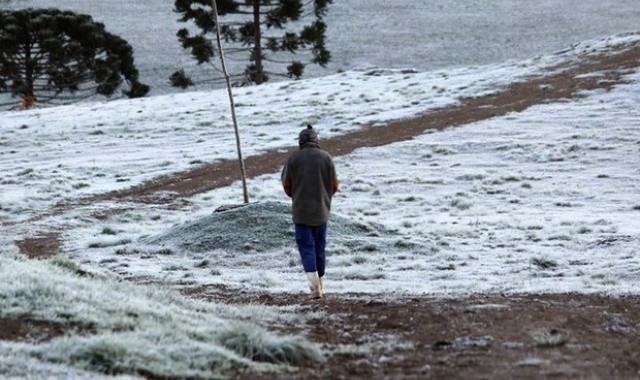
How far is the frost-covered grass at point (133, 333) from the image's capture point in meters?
6.87

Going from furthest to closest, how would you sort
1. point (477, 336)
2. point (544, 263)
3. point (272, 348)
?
point (544, 263), point (477, 336), point (272, 348)

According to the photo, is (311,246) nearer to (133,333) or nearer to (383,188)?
(133,333)

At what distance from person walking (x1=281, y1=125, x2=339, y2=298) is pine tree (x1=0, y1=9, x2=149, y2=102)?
1324 inches

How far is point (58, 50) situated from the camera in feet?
145

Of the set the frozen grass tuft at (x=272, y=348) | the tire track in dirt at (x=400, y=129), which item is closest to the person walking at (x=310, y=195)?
the frozen grass tuft at (x=272, y=348)

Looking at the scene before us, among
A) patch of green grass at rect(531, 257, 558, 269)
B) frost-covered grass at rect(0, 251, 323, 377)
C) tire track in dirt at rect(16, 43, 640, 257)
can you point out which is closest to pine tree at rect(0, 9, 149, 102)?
tire track in dirt at rect(16, 43, 640, 257)

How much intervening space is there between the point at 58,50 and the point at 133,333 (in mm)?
38585

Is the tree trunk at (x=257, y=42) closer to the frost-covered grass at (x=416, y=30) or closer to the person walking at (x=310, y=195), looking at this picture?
the frost-covered grass at (x=416, y=30)

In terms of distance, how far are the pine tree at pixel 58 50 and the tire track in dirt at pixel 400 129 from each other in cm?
1817

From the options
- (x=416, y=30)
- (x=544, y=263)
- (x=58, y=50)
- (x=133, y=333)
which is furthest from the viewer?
(x=416, y=30)

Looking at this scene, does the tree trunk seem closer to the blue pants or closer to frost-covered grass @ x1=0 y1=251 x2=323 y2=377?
the blue pants

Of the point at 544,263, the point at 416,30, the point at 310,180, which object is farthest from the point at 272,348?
the point at 416,30

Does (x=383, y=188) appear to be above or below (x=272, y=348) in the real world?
below

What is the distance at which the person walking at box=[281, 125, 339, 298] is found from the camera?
11398 millimetres
